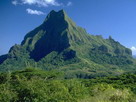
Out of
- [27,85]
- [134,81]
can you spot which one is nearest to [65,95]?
[27,85]

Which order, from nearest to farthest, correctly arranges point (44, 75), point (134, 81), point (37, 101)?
1. point (37, 101)
2. point (44, 75)
3. point (134, 81)

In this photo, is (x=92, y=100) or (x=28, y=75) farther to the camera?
(x=28, y=75)

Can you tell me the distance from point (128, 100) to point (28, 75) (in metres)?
38.7

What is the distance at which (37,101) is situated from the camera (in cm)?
3634

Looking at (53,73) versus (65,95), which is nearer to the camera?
(65,95)

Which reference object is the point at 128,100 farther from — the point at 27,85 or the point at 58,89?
the point at 27,85

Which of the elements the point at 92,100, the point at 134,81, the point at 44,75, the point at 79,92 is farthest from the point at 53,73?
the point at 92,100

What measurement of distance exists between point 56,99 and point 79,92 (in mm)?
11102

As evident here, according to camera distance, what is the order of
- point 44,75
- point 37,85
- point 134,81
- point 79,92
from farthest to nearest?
point 134,81
point 44,75
point 79,92
point 37,85

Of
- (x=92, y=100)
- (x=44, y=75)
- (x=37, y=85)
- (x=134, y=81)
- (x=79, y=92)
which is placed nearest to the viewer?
(x=37, y=85)

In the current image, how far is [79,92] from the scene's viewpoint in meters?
47.4

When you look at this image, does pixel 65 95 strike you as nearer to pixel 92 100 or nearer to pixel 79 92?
pixel 92 100

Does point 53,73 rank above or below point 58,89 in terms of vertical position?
above

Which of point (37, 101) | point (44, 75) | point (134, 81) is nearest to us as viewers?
point (37, 101)
